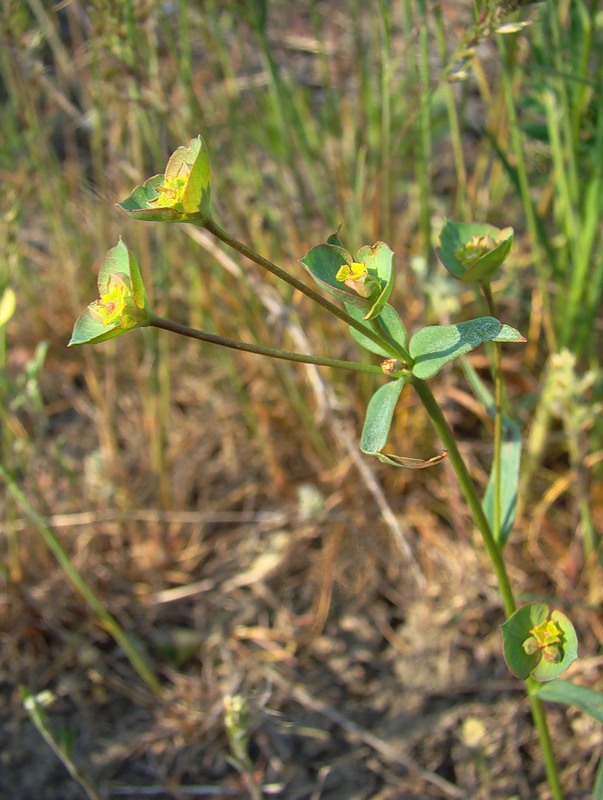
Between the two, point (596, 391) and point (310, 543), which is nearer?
point (596, 391)

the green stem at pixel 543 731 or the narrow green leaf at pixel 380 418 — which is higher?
the narrow green leaf at pixel 380 418

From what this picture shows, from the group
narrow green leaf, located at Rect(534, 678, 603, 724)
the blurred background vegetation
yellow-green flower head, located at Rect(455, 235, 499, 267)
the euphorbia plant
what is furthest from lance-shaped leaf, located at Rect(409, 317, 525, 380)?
the blurred background vegetation

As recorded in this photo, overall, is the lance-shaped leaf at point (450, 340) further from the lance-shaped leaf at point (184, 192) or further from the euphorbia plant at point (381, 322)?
the lance-shaped leaf at point (184, 192)

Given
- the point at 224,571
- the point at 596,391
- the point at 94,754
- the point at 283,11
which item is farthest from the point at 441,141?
the point at 94,754

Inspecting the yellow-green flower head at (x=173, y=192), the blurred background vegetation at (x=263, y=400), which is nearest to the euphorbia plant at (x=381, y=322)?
the yellow-green flower head at (x=173, y=192)

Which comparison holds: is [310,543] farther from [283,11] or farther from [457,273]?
[283,11]

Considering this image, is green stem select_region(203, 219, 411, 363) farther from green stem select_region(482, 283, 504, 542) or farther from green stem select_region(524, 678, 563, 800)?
green stem select_region(524, 678, 563, 800)

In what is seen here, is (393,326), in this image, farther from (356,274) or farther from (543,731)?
(543,731)

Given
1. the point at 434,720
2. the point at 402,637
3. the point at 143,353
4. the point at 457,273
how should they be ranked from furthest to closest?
the point at 143,353 < the point at 402,637 < the point at 434,720 < the point at 457,273
